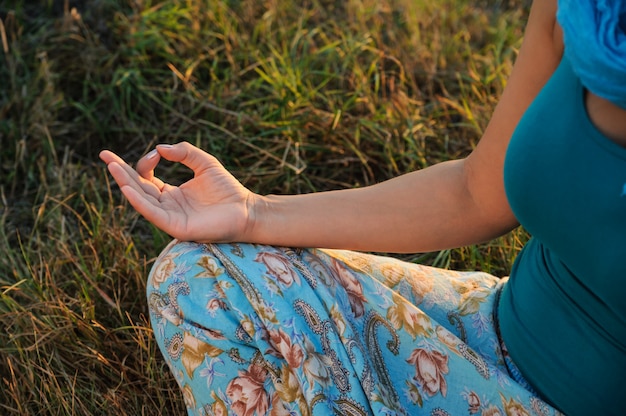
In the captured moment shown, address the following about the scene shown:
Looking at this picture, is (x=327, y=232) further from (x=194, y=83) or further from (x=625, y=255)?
(x=194, y=83)

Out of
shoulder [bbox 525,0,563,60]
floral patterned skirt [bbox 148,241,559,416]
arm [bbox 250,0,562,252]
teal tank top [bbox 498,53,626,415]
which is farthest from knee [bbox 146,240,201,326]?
shoulder [bbox 525,0,563,60]

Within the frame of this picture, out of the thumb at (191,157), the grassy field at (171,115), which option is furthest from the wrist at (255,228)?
the grassy field at (171,115)

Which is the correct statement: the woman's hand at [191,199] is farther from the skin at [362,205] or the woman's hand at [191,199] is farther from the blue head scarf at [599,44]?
the blue head scarf at [599,44]

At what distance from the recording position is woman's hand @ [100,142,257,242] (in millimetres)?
1258

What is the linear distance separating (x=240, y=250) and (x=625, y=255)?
510mm

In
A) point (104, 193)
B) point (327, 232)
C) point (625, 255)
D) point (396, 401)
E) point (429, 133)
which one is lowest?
point (104, 193)

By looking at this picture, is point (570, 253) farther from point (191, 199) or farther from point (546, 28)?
point (191, 199)

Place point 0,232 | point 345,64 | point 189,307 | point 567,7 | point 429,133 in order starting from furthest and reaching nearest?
point 345,64 → point 429,133 → point 0,232 → point 189,307 → point 567,7

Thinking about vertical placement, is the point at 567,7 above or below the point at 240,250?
above

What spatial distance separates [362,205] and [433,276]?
167 mm

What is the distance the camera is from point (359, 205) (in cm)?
136

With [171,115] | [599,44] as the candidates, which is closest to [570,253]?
[599,44]

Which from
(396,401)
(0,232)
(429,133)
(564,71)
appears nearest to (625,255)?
(564,71)

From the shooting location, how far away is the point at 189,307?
3.82 feet
